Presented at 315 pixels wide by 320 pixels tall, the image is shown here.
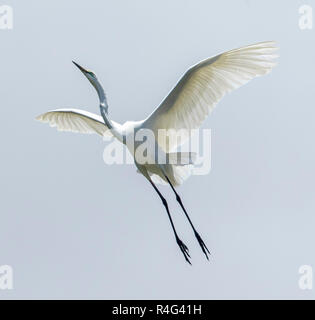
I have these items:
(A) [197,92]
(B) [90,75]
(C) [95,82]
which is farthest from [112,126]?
(A) [197,92]

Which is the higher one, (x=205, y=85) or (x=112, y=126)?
(x=205, y=85)

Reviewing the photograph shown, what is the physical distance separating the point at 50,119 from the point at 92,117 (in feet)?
3.91

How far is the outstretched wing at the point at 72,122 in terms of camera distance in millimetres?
14672

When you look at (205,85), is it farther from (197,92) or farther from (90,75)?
(90,75)

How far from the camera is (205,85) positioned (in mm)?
12727

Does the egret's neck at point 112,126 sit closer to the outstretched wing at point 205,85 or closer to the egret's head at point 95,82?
the egret's head at point 95,82

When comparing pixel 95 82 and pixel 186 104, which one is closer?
pixel 186 104

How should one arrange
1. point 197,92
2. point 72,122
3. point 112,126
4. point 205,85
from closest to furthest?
point 205,85
point 197,92
point 112,126
point 72,122

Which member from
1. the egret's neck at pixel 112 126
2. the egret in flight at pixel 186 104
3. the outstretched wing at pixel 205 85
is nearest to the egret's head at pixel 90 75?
the egret in flight at pixel 186 104

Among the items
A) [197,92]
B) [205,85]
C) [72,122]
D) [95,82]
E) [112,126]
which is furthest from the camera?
[72,122]

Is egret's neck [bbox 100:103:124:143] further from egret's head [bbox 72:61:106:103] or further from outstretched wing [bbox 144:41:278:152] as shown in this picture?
outstretched wing [bbox 144:41:278:152]

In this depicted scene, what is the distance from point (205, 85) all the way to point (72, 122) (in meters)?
2.90

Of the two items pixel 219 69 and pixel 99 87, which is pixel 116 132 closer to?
pixel 99 87

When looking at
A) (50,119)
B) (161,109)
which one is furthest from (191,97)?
(50,119)
